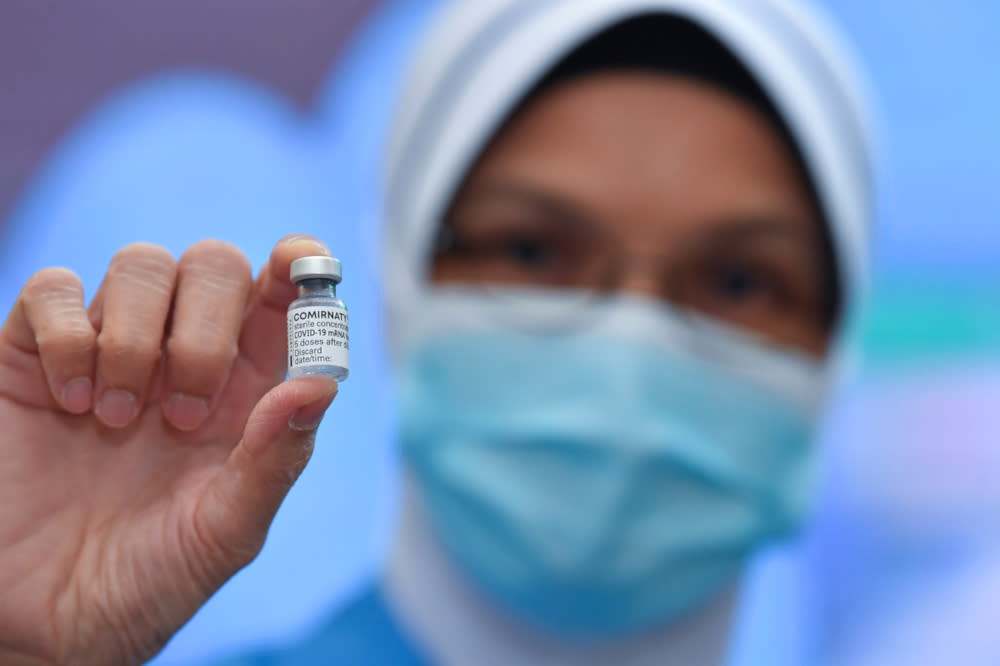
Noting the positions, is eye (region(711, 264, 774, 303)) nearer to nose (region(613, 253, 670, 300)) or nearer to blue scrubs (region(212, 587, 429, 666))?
nose (region(613, 253, 670, 300))

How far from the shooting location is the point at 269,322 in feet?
1.97

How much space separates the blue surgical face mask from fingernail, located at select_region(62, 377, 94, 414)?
1.78 feet

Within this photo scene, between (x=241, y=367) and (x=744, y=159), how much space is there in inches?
27.1

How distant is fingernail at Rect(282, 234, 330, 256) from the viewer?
0.54 m

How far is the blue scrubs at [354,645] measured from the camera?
1141 mm

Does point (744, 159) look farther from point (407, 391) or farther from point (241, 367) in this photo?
point (241, 367)

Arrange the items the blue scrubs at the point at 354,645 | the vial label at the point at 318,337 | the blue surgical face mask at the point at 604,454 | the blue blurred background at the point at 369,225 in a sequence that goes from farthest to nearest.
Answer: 1. the blue blurred background at the point at 369,225
2. the blue scrubs at the point at 354,645
3. the blue surgical face mask at the point at 604,454
4. the vial label at the point at 318,337

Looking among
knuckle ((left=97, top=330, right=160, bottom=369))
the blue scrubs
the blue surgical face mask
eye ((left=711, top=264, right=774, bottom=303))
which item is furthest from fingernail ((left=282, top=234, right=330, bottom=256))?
the blue scrubs

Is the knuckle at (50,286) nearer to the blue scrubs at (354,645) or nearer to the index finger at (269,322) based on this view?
the index finger at (269,322)

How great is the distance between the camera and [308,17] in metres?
1.42

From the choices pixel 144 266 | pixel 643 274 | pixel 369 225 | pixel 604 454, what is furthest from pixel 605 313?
pixel 144 266

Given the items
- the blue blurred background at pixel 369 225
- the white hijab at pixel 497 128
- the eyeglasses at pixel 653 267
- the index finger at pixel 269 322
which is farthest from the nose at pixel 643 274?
the index finger at pixel 269 322

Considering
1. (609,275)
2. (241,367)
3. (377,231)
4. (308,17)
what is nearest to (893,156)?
(609,275)

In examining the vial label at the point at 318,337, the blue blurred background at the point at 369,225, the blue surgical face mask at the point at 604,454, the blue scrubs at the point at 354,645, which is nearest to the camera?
the vial label at the point at 318,337
